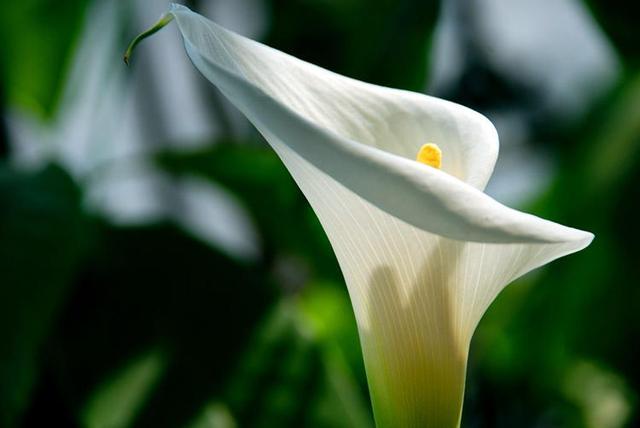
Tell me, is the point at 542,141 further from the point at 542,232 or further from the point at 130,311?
the point at 542,232

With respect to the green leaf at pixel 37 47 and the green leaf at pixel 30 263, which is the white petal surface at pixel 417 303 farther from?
the green leaf at pixel 37 47

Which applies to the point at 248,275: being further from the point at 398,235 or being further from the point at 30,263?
the point at 398,235

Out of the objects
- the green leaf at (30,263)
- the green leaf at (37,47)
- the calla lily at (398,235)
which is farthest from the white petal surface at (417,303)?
the green leaf at (37,47)

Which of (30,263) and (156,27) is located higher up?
(156,27)

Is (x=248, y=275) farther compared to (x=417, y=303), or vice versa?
(x=248, y=275)

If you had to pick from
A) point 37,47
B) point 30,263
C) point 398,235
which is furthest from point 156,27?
point 37,47

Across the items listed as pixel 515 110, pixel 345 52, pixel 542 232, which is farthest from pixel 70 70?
pixel 542 232

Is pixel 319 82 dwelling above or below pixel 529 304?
above
